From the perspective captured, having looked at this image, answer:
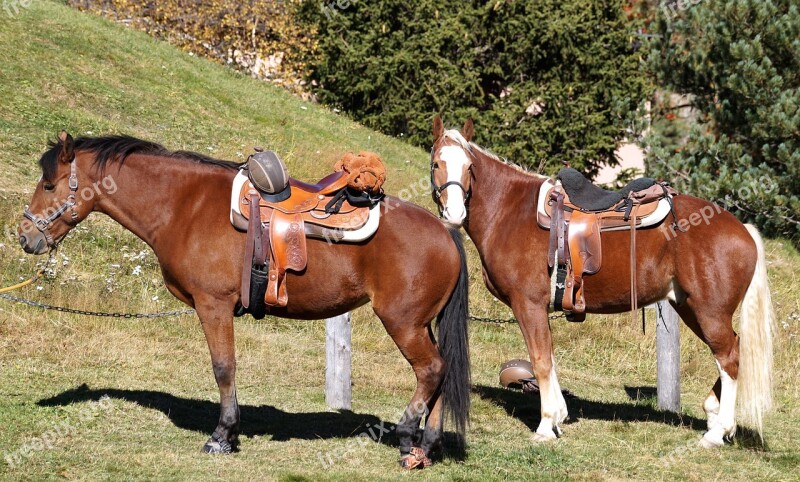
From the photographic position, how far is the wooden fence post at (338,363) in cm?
812

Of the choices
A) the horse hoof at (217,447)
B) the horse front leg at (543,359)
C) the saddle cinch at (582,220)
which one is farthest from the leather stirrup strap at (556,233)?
the horse hoof at (217,447)

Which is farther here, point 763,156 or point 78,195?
point 763,156

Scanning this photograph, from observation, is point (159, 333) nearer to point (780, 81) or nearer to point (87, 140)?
point (87, 140)

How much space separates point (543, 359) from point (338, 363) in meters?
1.84

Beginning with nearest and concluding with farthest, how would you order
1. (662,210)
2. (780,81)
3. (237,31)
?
(662,210)
(780,81)
(237,31)

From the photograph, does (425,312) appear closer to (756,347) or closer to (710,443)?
(710,443)

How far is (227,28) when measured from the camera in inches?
902

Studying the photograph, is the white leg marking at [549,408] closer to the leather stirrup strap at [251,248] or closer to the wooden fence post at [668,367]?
the wooden fence post at [668,367]

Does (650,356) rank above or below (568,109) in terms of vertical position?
below

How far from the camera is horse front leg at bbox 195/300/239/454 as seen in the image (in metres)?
6.54

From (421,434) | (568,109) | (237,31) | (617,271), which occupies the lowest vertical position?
(421,434)

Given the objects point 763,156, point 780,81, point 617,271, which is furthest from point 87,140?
point 763,156

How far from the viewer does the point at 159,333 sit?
9.77 metres

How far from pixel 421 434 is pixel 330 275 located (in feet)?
4.35
